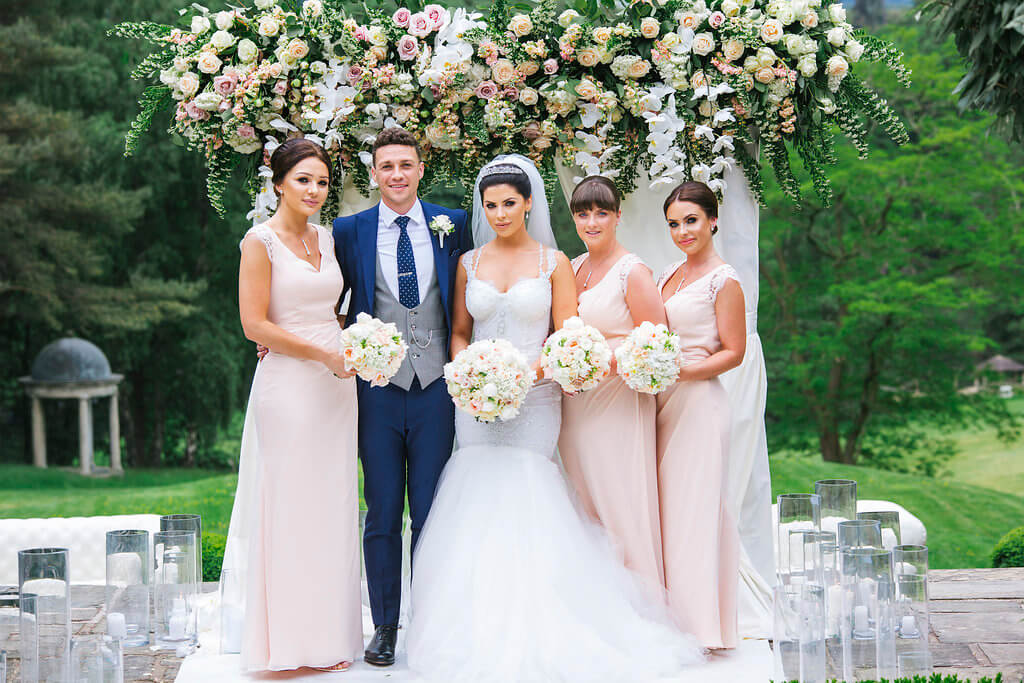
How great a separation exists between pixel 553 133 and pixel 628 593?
90.8 inches

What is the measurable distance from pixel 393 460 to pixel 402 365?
0.42m

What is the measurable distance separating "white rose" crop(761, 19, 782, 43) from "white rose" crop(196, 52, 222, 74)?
264 centimetres

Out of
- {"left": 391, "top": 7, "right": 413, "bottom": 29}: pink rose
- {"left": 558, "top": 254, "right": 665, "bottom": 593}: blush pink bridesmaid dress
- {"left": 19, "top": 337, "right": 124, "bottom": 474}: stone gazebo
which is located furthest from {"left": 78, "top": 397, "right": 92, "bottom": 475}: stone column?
{"left": 558, "top": 254, "right": 665, "bottom": 593}: blush pink bridesmaid dress

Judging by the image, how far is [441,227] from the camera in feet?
15.2

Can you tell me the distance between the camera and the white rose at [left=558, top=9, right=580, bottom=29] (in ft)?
16.7

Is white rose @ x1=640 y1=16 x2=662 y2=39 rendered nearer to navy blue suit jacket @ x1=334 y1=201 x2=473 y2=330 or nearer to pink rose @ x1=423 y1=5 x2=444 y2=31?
pink rose @ x1=423 y1=5 x2=444 y2=31

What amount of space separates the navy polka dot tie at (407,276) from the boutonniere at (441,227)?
13 centimetres

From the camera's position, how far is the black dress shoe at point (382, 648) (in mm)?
4516

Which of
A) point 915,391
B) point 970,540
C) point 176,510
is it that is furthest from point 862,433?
point 176,510

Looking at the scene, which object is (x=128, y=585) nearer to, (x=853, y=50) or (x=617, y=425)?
(x=617, y=425)

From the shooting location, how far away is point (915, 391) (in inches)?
594

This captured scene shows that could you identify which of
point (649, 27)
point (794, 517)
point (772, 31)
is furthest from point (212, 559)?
point (772, 31)

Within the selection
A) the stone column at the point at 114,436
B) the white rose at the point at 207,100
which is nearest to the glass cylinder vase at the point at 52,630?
the white rose at the point at 207,100

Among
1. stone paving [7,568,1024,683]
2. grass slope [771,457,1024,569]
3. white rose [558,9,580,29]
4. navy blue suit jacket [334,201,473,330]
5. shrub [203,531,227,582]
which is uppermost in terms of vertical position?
white rose [558,9,580,29]
